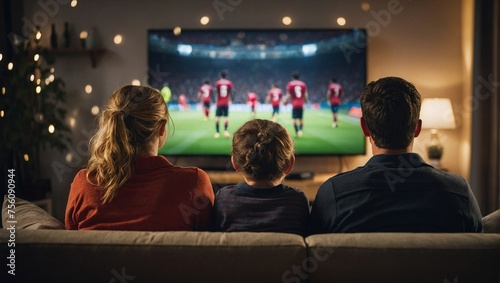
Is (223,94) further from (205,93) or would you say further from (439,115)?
(439,115)

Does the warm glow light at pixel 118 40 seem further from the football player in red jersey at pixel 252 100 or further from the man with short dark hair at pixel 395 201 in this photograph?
the man with short dark hair at pixel 395 201

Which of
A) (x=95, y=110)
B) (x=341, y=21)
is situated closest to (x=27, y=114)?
(x=95, y=110)

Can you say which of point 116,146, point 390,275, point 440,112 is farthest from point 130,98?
point 440,112

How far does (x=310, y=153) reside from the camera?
4.55 m

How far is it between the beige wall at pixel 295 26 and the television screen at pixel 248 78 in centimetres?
19

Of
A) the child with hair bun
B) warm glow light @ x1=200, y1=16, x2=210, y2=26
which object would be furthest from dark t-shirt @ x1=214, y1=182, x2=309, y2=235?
warm glow light @ x1=200, y1=16, x2=210, y2=26

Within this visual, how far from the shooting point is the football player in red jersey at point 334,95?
447 centimetres

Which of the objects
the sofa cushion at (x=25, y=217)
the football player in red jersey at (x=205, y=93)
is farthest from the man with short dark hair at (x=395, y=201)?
the football player in red jersey at (x=205, y=93)

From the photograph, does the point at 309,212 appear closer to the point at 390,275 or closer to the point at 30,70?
the point at 390,275

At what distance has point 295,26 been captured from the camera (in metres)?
4.64

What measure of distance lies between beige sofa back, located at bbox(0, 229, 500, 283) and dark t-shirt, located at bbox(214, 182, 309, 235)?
9.2 inches

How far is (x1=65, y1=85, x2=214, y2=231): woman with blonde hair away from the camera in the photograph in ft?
4.77

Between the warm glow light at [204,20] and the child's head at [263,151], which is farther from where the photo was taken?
the warm glow light at [204,20]

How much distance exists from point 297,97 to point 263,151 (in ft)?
9.87
